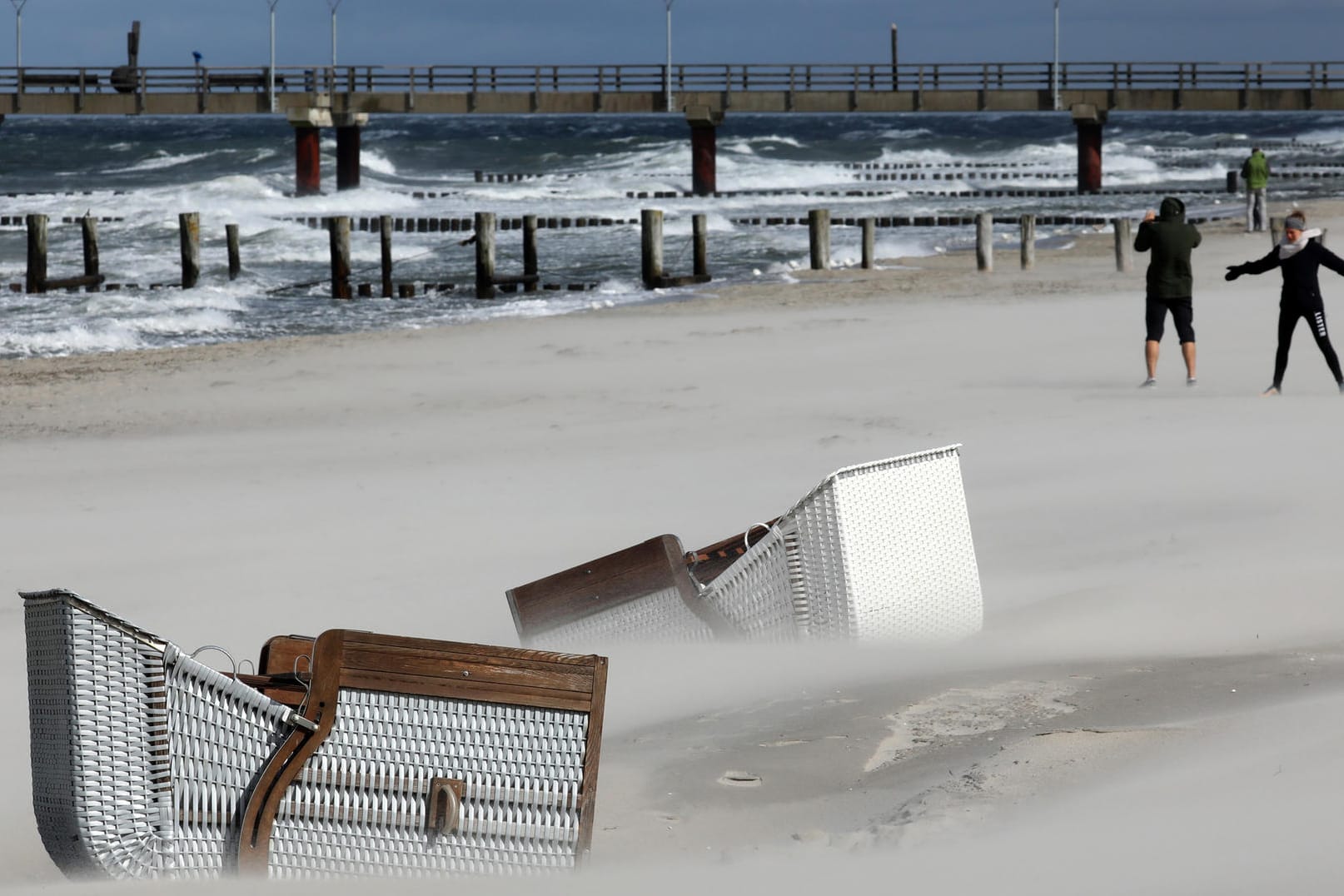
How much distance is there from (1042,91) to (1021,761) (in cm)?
4681

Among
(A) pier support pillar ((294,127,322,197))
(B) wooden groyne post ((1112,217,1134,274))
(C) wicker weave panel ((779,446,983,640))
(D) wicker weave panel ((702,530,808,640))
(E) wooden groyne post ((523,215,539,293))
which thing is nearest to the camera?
(C) wicker weave panel ((779,446,983,640))

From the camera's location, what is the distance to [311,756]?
338cm

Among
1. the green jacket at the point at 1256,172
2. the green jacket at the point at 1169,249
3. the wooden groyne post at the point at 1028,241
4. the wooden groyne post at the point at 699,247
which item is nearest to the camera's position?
the green jacket at the point at 1169,249

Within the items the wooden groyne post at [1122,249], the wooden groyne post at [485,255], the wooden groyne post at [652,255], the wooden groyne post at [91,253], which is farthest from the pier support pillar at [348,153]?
the wooden groyne post at [1122,249]

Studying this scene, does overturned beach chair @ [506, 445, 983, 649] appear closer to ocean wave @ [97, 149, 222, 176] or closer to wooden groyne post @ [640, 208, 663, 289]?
wooden groyne post @ [640, 208, 663, 289]

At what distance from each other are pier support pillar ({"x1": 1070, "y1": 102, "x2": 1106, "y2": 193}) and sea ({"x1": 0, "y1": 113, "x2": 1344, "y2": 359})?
1067 millimetres

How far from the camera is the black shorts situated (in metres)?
11.3

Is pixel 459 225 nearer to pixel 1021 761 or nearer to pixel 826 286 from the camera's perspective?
pixel 826 286

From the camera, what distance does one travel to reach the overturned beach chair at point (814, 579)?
5.12 metres

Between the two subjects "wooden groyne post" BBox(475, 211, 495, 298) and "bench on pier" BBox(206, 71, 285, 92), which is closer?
"wooden groyne post" BBox(475, 211, 495, 298)

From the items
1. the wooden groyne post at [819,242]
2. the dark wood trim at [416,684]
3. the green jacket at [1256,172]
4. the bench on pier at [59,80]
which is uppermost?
the bench on pier at [59,80]

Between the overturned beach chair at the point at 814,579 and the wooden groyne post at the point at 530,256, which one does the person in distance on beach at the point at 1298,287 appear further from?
the wooden groyne post at the point at 530,256

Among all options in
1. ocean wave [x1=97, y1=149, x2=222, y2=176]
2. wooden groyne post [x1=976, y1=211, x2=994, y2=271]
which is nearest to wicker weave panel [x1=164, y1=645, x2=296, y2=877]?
wooden groyne post [x1=976, y1=211, x2=994, y2=271]

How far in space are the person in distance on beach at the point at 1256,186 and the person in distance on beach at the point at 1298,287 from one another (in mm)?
14827
